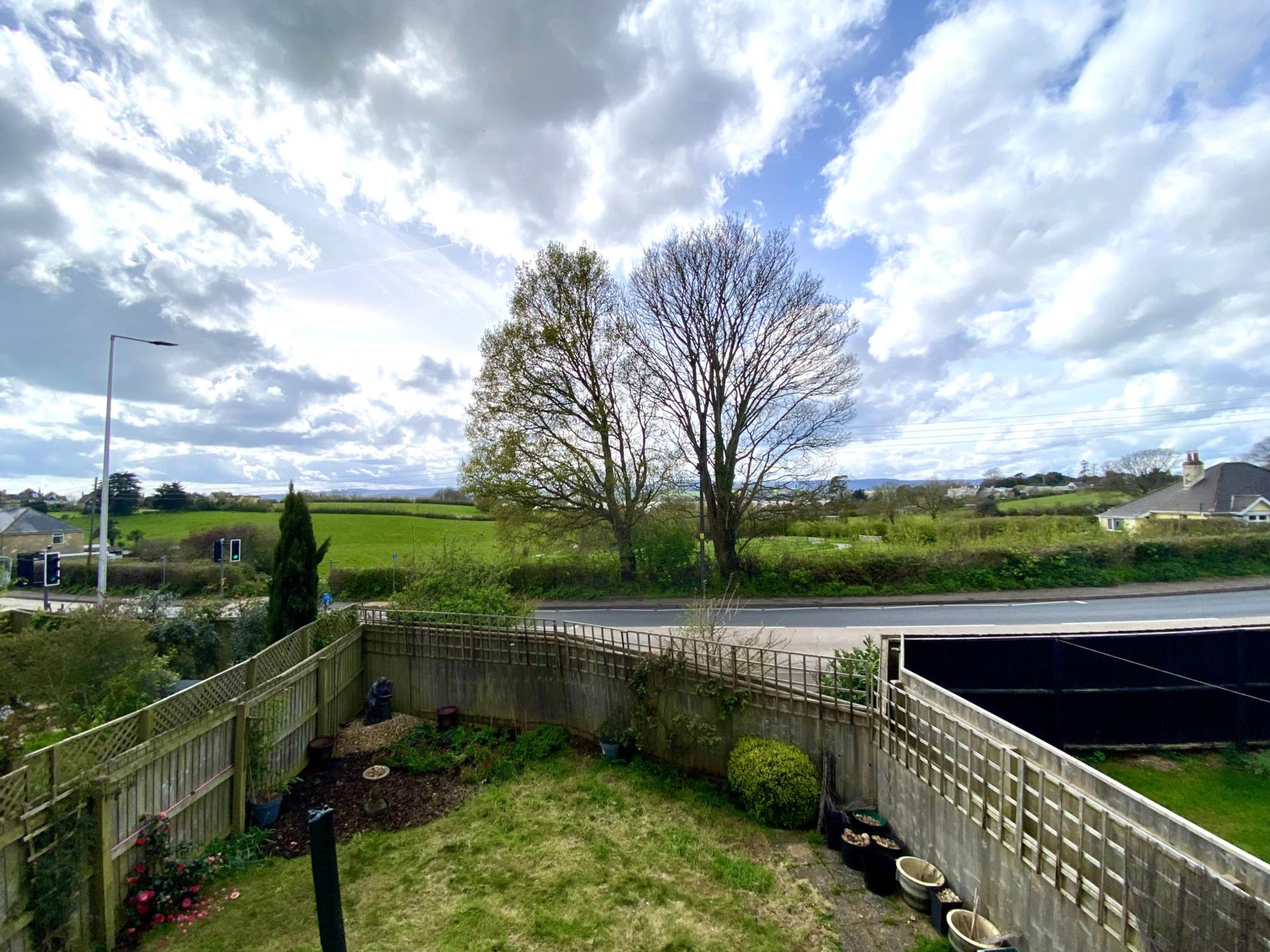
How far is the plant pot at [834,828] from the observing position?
21.2ft

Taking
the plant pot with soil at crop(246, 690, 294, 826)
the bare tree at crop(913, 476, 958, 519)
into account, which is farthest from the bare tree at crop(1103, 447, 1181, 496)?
the plant pot with soil at crop(246, 690, 294, 826)

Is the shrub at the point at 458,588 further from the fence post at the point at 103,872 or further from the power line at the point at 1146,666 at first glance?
the power line at the point at 1146,666

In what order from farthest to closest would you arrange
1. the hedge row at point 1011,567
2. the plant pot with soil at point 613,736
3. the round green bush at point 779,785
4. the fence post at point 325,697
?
the hedge row at point 1011,567 < the fence post at point 325,697 < the plant pot with soil at point 613,736 < the round green bush at point 779,785

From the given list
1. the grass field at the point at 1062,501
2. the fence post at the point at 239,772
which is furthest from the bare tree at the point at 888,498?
the fence post at the point at 239,772

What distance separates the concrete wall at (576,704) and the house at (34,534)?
3362cm

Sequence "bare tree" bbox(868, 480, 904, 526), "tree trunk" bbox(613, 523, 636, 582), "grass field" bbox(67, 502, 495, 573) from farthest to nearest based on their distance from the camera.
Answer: "grass field" bbox(67, 502, 495, 573) → "bare tree" bbox(868, 480, 904, 526) → "tree trunk" bbox(613, 523, 636, 582)

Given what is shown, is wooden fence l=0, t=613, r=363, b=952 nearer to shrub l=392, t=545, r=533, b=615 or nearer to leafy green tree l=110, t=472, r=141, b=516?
shrub l=392, t=545, r=533, b=615

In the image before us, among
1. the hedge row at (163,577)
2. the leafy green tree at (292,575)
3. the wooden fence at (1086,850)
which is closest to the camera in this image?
the wooden fence at (1086,850)

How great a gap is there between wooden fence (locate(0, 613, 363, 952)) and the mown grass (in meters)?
0.84

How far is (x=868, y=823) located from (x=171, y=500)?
53563 millimetres

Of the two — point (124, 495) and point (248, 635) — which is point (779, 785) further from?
point (124, 495)

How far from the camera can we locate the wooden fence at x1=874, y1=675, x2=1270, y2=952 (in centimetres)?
306

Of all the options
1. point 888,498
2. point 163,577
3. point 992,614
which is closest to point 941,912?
point 992,614

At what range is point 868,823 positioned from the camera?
6352 millimetres
